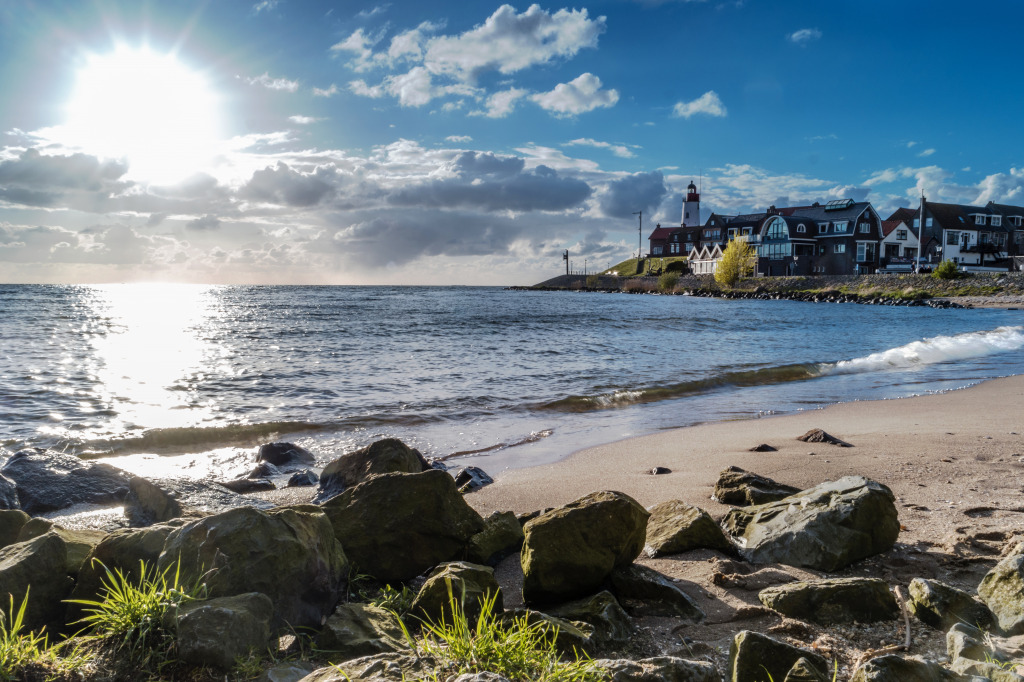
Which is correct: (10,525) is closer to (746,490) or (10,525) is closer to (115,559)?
(115,559)

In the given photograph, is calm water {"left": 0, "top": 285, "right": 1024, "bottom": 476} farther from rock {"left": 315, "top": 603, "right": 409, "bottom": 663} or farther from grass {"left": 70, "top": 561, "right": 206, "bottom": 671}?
grass {"left": 70, "top": 561, "right": 206, "bottom": 671}

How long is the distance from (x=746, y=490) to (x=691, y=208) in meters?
131

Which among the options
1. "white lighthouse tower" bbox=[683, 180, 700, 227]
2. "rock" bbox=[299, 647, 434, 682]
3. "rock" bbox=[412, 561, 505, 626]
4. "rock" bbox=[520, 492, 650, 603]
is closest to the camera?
"rock" bbox=[299, 647, 434, 682]

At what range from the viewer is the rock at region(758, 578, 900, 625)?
11.2 ft

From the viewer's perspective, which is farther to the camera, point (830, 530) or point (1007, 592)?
point (830, 530)

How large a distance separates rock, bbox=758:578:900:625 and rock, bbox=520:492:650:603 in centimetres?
93

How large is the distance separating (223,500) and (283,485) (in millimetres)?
1738

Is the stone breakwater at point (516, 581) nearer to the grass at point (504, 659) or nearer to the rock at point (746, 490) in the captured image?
the grass at point (504, 659)

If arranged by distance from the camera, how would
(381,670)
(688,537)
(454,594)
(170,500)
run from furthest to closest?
(170,500) → (688,537) → (454,594) → (381,670)

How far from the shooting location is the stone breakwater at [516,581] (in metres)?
2.73

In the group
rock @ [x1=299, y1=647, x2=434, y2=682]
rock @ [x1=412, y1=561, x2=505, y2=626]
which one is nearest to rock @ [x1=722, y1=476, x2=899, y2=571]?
rock @ [x1=412, y1=561, x2=505, y2=626]

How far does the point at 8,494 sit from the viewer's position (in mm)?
6191

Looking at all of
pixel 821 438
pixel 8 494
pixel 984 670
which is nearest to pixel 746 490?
pixel 984 670

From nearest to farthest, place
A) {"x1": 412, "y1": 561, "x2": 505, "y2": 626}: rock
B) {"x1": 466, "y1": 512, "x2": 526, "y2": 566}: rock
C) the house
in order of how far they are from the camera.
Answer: {"x1": 412, "y1": 561, "x2": 505, "y2": 626}: rock → {"x1": 466, "y1": 512, "x2": 526, "y2": 566}: rock → the house
